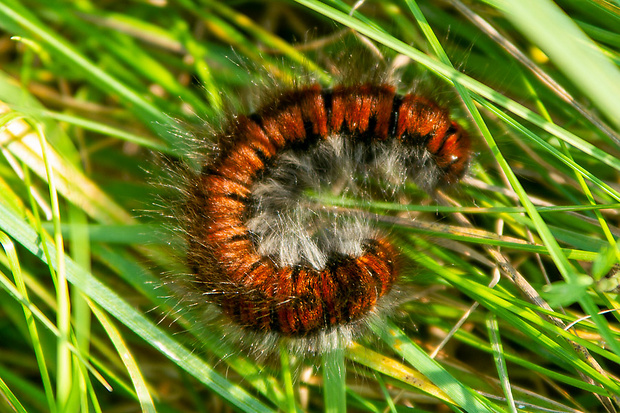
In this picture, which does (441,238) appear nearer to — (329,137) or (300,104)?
(329,137)

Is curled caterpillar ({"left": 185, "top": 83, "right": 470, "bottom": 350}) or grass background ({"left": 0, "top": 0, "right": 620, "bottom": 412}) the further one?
curled caterpillar ({"left": 185, "top": 83, "right": 470, "bottom": 350})

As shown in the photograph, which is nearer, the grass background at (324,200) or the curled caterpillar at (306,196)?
the grass background at (324,200)

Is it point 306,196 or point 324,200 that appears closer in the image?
point 324,200
